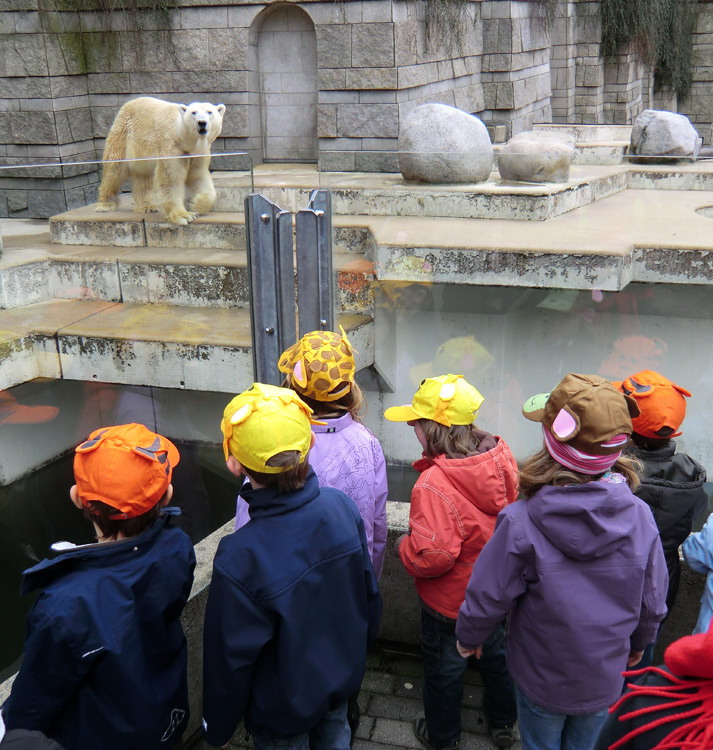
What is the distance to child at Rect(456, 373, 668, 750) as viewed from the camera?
6.01 feet

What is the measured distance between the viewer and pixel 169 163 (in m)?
5.07

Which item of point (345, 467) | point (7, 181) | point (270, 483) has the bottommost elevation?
point (345, 467)

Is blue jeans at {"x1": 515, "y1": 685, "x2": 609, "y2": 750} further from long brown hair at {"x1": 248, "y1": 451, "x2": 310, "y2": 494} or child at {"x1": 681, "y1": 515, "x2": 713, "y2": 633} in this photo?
long brown hair at {"x1": 248, "y1": 451, "x2": 310, "y2": 494}

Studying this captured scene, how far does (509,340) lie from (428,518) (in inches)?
108

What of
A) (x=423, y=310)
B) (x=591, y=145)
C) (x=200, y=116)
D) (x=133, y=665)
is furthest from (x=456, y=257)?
(x=591, y=145)

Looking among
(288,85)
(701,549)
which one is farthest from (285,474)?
(288,85)

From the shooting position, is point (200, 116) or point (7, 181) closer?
point (200, 116)

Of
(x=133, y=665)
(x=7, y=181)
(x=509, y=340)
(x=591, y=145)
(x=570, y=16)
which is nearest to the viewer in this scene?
(x=133, y=665)

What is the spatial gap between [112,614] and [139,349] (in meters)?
2.91

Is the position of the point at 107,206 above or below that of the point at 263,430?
above

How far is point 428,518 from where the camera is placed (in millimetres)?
2270

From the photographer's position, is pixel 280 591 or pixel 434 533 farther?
pixel 434 533

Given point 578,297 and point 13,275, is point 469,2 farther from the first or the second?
point 13,275

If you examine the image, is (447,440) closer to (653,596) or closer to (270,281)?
(653,596)
